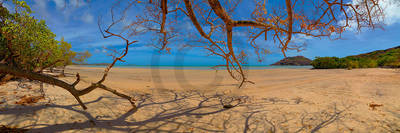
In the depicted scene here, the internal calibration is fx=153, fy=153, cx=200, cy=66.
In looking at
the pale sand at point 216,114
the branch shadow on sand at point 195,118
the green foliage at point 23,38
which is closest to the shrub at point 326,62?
the pale sand at point 216,114

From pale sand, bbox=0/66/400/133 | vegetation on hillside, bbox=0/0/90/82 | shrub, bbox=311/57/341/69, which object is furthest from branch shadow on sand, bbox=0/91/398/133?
shrub, bbox=311/57/341/69

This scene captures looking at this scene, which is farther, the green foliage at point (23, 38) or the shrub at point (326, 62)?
the shrub at point (326, 62)

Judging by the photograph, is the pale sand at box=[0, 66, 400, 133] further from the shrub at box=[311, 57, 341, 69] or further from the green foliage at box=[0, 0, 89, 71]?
the shrub at box=[311, 57, 341, 69]

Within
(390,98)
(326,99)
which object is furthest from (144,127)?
(390,98)

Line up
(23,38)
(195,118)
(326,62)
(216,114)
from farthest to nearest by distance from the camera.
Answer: (326,62) < (23,38) < (216,114) < (195,118)

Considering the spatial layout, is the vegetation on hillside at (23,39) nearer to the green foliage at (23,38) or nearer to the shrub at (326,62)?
the green foliage at (23,38)

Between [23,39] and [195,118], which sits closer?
[195,118]

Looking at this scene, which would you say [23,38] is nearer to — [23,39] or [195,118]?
[23,39]

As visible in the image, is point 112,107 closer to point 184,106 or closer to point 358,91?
point 184,106

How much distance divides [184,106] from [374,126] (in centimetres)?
337

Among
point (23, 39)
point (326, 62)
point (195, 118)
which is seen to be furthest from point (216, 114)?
point (326, 62)

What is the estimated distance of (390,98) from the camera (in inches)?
126

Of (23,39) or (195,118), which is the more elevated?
(23,39)

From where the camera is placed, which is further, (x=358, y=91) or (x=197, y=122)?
(x=358, y=91)
